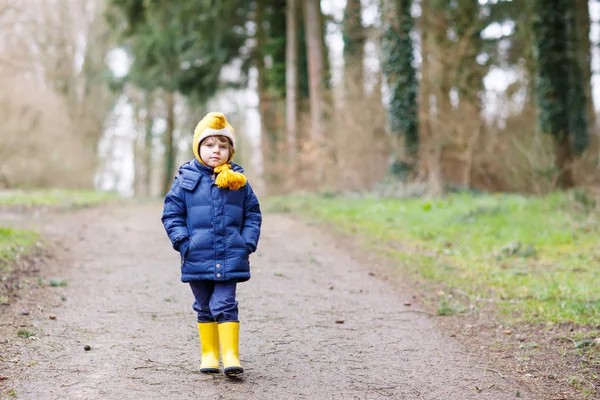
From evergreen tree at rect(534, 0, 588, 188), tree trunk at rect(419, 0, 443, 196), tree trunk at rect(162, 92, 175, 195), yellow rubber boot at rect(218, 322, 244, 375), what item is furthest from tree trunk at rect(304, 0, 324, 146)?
yellow rubber boot at rect(218, 322, 244, 375)

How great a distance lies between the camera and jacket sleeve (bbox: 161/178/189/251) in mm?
4488

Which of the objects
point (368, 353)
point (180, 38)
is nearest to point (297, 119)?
point (180, 38)

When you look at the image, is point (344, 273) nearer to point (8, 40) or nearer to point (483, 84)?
point (483, 84)

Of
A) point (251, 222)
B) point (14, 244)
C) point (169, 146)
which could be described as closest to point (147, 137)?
point (169, 146)

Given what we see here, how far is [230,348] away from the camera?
4410 millimetres

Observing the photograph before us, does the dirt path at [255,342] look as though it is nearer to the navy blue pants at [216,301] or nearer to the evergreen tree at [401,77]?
the navy blue pants at [216,301]

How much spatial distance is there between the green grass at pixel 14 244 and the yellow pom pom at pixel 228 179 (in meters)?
4.05

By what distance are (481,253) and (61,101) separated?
20600mm

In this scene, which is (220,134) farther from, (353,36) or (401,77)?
(353,36)

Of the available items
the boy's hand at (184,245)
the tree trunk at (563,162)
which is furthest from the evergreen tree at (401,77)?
the boy's hand at (184,245)

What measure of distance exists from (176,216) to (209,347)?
3.06ft

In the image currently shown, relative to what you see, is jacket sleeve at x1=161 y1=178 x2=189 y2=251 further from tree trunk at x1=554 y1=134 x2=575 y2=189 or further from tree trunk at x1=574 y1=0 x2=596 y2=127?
tree trunk at x1=574 y1=0 x2=596 y2=127

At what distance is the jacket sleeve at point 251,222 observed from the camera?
15.1ft

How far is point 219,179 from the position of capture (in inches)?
177
